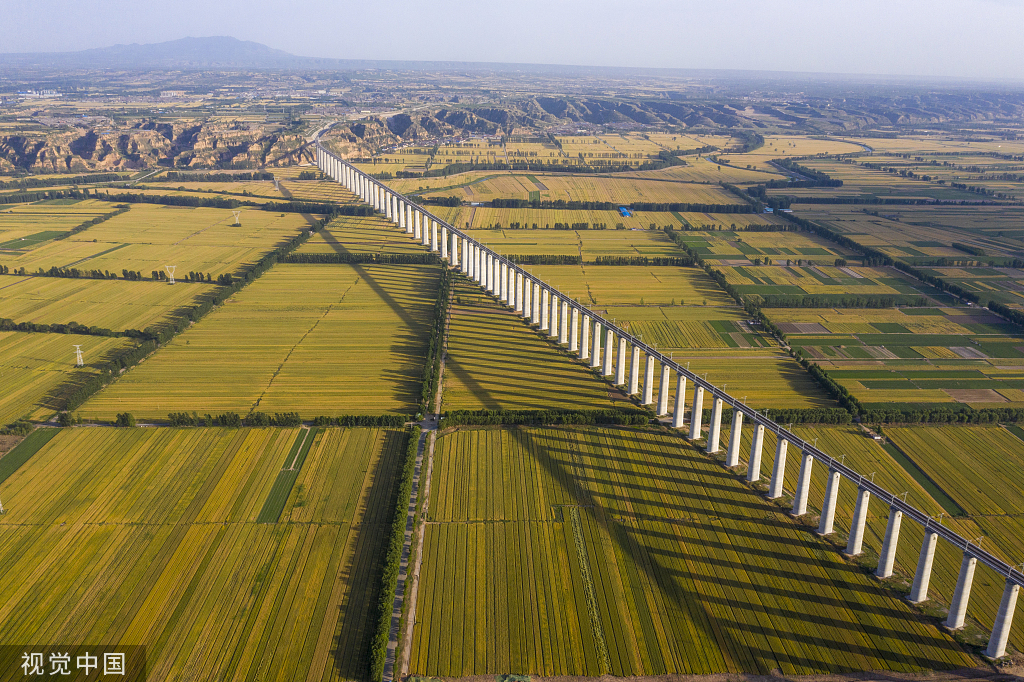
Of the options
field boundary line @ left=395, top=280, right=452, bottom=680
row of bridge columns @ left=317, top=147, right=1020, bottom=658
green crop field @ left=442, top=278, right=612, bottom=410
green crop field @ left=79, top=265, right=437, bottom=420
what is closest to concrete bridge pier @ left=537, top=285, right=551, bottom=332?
row of bridge columns @ left=317, top=147, right=1020, bottom=658

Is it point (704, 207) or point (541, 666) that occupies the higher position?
point (704, 207)

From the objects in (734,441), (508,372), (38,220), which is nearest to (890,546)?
(734,441)

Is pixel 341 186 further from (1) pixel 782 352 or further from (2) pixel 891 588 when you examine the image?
(2) pixel 891 588

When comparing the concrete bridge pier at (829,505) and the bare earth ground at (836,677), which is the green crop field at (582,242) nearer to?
the concrete bridge pier at (829,505)

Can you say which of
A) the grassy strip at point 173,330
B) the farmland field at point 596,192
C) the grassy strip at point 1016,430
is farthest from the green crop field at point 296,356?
the farmland field at point 596,192

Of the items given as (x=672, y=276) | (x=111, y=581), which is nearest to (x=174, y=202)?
(x=672, y=276)

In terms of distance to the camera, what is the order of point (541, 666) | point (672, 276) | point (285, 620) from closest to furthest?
point (541, 666)
point (285, 620)
point (672, 276)

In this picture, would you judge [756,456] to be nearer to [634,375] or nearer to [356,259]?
[634,375]
